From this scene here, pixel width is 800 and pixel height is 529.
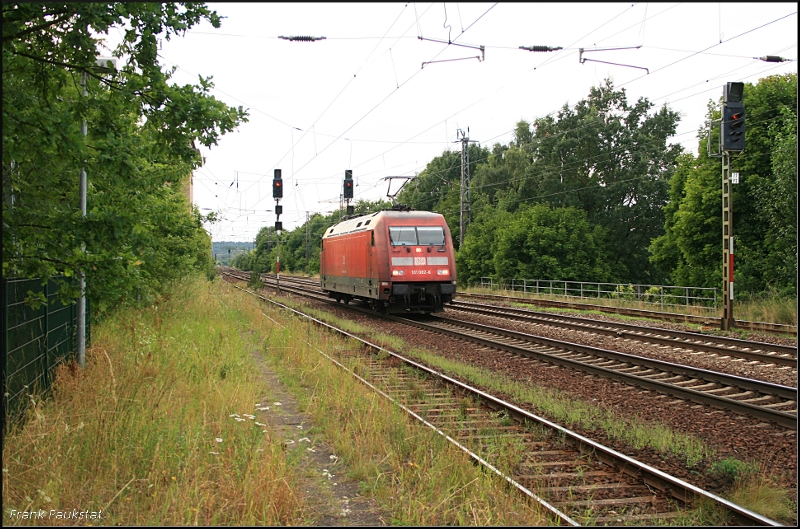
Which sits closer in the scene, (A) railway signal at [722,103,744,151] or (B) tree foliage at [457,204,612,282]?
(A) railway signal at [722,103,744,151]

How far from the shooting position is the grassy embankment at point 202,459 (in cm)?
482

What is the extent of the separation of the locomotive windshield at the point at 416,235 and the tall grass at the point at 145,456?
1261cm

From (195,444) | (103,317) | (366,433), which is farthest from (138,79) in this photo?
(103,317)

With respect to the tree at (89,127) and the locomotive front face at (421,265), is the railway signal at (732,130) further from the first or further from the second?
the tree at (89,127)

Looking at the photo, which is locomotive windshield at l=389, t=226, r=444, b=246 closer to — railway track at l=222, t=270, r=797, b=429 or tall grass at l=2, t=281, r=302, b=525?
railway track at l=222, t=270, r=797, b=429

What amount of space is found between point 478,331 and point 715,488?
39.4ft

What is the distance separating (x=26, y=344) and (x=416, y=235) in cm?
1514

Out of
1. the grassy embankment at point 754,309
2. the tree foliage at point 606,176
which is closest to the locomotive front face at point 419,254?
the grassy embankment at point 754,309

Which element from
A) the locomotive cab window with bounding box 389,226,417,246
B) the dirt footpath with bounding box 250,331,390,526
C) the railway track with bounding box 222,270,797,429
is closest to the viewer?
the dirt footpath with bounding box 250,331,390,526

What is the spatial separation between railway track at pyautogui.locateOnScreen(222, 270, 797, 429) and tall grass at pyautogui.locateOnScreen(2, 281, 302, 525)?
591 cm

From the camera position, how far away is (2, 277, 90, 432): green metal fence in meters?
5.96

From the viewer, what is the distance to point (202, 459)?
571 cm

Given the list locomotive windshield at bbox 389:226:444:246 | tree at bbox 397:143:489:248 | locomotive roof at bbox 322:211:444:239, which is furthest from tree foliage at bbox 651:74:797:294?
tree at bbox 397:143:489:248

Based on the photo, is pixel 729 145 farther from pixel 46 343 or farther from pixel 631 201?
pixel 631 201
